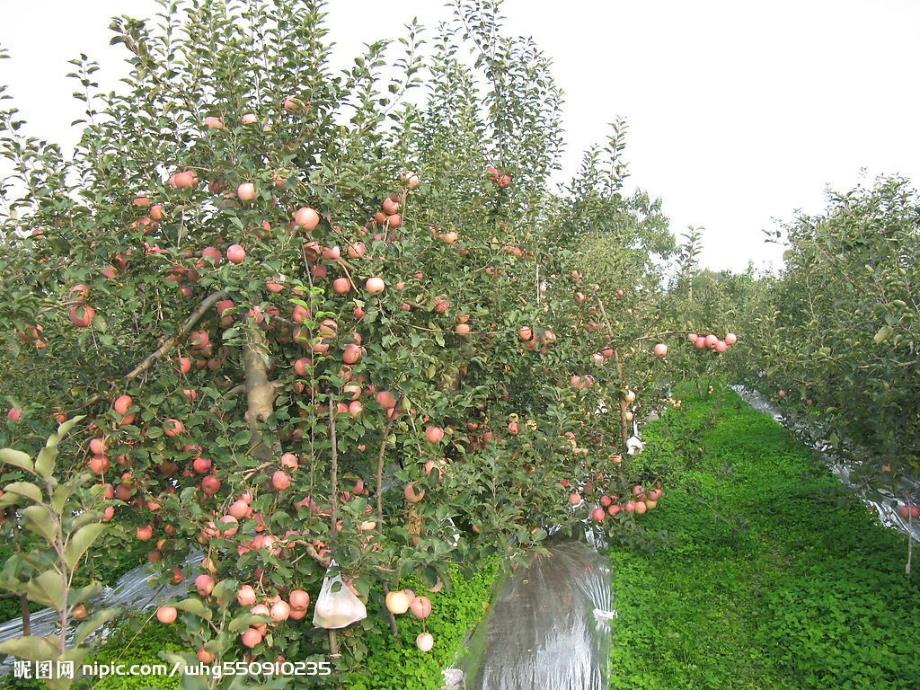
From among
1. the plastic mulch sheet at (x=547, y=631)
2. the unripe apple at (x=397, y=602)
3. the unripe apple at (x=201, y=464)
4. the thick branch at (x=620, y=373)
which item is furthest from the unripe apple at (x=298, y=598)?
the thick branch at (x=620, y=373)

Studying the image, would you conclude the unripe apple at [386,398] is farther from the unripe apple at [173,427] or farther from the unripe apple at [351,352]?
the unripe apple at [173,427]

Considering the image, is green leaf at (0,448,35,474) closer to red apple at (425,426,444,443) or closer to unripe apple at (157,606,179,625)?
unripe apple at (157,606,179,625)

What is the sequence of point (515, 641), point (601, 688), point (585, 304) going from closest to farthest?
point (601, 688)
point (515, 641)
point (585, 304)

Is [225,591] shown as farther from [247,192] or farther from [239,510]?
[247,192]

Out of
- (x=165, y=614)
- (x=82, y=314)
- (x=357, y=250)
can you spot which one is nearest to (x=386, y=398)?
(x=357, y=250)

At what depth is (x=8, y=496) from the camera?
1.31m

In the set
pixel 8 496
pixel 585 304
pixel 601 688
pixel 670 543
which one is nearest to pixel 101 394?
pixel 8 496

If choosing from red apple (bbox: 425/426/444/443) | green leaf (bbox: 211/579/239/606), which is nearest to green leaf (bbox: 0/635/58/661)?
green leaf (bbox: 211/579/239/606)

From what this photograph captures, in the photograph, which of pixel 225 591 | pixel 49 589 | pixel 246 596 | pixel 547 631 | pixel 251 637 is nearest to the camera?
pixel 49 589

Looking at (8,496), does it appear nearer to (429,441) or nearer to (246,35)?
(429,441)

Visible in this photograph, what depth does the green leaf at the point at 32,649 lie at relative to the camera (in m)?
1.04

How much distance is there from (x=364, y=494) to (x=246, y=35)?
2.65m

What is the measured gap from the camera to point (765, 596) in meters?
4.46

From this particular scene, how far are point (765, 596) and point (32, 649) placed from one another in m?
4.69
